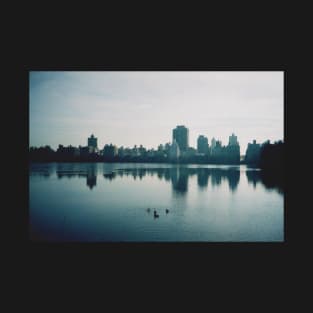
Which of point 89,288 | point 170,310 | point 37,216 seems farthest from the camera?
point 37,216

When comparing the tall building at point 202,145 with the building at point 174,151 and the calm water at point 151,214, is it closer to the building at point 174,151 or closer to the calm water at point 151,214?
the building at point 174,151

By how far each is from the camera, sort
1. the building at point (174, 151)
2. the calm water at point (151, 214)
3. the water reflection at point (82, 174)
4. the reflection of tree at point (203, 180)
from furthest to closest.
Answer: the building at point (174, 151) → the reflection of tree at point (203, 180) → the water reflection at point (82, 174) → the calm water at point (151, 214)

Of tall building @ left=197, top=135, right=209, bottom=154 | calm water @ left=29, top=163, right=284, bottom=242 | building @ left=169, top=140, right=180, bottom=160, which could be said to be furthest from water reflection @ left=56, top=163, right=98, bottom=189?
tall building @ left=197, top=135, right=209, bottom=154

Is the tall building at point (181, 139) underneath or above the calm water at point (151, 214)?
above

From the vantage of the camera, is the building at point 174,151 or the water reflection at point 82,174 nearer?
the water reflection at point 82,174

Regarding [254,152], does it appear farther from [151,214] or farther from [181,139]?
[151,214]

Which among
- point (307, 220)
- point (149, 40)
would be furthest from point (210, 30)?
point (307, 220)

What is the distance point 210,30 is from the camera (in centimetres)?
232

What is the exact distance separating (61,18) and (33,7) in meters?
0.23

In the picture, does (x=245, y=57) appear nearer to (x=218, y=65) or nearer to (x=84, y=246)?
(x=218, y=65)

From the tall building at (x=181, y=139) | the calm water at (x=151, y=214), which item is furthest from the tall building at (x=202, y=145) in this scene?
the calm water at (x=151, y=214)

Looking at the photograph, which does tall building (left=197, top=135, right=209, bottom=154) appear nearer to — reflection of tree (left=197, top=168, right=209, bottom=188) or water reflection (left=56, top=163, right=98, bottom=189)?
reflection of tree (left=197, top=168, right=209, bottom=188)

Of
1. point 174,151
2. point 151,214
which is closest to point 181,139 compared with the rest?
point 174,151

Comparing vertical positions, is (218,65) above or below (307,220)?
above
